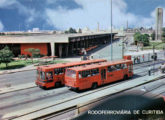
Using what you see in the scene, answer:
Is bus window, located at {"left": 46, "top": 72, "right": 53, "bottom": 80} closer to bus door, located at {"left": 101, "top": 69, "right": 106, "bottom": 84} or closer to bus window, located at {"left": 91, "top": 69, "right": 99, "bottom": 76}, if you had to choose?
bus window, located at {"left": 91, "top": 69, "right": 99, "bottom": 76}

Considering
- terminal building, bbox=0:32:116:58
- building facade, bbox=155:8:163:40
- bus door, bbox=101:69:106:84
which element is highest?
building facade, bbox=155:8:163:40

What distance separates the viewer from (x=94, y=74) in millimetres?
18828

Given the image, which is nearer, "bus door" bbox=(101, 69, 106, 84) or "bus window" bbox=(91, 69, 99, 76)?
"bus window" bbox=(91, 69, 99, 76)

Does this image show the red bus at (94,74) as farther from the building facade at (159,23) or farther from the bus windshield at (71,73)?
the building facade at (159,23)

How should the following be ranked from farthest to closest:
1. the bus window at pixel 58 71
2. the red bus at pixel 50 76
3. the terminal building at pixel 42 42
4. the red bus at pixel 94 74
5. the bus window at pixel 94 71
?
the terminal building at pixel 42 42 → the bus window at pixel 58 71 → the red bus at pixel 50 76 → the bus window at pixel 94 71 → the red bus at pixel 94 74

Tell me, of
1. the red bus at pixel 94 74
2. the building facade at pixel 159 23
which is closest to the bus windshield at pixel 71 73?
the red bus at pixel 94 74

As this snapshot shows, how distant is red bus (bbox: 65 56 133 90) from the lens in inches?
698

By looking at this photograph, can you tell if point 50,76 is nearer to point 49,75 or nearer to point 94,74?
point 49,75

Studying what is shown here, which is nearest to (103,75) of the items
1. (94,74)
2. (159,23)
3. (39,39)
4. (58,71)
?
(94,74)

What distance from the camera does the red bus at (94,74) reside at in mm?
17734

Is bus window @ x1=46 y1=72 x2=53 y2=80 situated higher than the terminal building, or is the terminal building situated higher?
the terminal building

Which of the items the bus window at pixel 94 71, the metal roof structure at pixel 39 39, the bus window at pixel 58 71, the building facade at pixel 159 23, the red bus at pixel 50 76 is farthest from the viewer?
the building facade at pixel 159 23

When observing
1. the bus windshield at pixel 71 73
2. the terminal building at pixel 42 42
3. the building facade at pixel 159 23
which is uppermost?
the building facade at pixel 159 23

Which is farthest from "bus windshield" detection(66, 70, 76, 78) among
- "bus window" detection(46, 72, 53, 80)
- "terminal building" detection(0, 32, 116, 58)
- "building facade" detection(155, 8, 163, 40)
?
"building facade" detection(155, 8, 163, 40)
